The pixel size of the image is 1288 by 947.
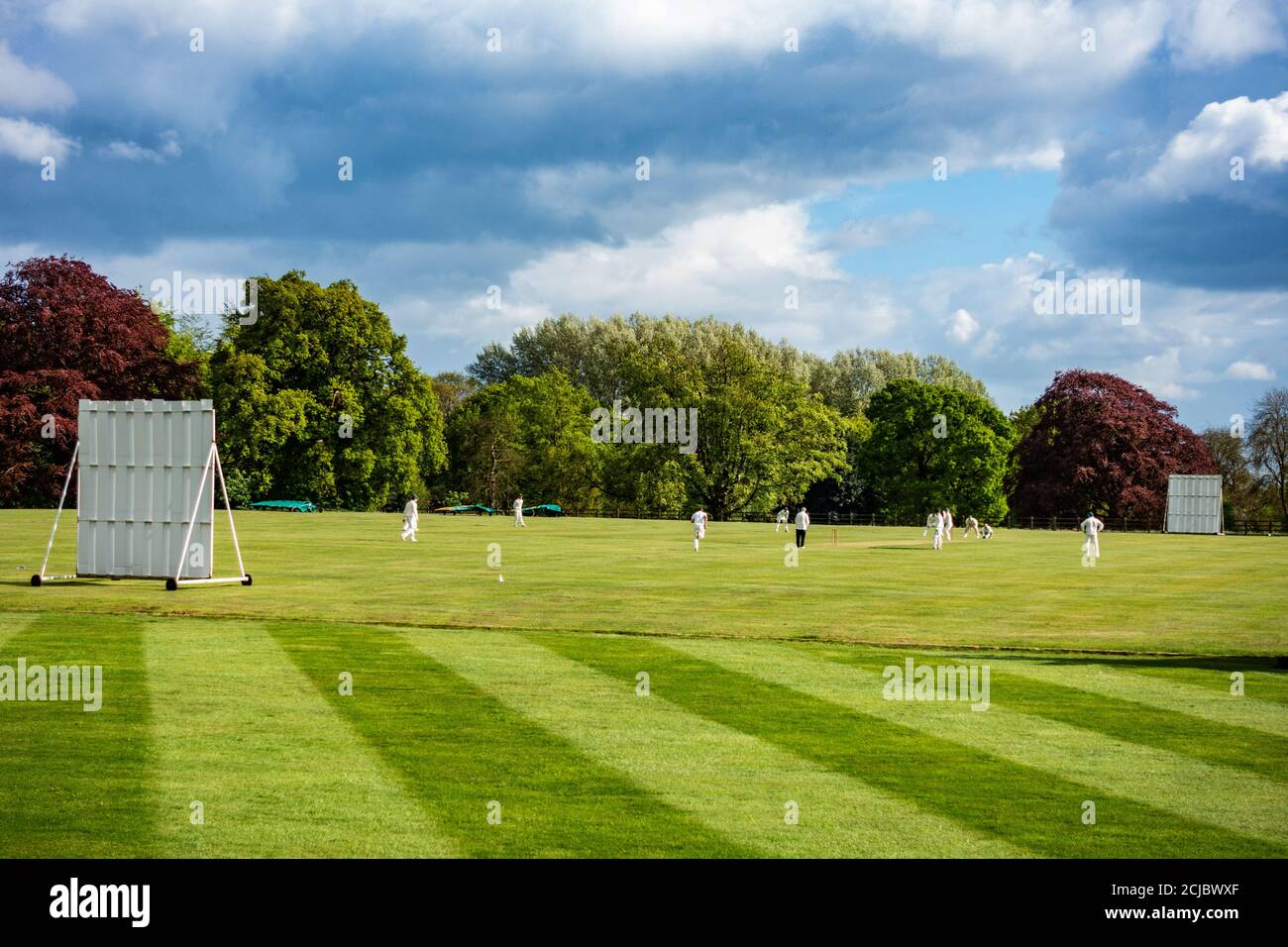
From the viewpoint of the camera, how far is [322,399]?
3497 inches

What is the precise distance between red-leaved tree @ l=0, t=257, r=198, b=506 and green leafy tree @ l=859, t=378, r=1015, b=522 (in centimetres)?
6133

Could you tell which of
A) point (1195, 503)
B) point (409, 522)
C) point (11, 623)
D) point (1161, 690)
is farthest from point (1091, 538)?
point (1195, 503)

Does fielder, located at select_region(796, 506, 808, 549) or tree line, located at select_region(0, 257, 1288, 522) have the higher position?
tree line, located at select_region(0, 257, 1288, 522)

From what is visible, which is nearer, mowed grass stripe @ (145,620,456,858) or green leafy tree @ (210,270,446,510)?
mowed grass stripe @ (145,620,456,858)

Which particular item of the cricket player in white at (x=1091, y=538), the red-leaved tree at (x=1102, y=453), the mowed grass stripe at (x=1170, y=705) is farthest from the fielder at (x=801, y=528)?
the red-leaved tree at (x=1102, y=453)

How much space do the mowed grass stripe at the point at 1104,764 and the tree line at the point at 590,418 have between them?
225 feet

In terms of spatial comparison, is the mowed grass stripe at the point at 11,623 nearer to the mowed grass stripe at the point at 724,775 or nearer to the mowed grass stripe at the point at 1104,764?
the mowed grass stripe at the point at 724,775

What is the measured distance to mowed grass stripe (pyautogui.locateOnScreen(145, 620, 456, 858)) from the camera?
8.85 metres

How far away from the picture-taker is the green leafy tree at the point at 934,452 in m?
109

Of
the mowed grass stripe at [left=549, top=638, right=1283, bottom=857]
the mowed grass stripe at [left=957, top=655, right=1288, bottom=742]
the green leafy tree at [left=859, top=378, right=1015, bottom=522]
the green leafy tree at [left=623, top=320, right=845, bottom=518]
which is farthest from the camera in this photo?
the green leafy tree at [left=859, top=378, right=1015, bottom=522]

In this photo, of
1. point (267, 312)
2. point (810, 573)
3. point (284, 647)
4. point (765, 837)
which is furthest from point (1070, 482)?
point (765, 837)

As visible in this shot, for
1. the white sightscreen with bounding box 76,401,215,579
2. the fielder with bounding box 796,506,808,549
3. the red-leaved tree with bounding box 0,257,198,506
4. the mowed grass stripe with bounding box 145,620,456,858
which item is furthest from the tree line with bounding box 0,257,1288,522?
the mowed grass stripe with bounding box 145,620,456,858

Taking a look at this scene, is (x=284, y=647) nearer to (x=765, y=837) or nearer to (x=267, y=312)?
(x=765, y=837)

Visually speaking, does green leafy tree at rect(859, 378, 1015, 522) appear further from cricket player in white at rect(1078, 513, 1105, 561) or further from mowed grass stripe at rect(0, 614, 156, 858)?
mowed grass stripe at rect(0, 614, 156, 858)
